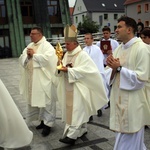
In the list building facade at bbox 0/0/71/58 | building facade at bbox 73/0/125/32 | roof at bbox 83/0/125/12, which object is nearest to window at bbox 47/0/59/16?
building facade at bbox 0/0/71/58

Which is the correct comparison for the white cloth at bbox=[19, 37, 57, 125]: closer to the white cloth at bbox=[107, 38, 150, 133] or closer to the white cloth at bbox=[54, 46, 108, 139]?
the white cloth at bbox=[54, 46, 108, 139]

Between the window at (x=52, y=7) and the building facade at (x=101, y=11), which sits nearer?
the window at (x=52, y=7)

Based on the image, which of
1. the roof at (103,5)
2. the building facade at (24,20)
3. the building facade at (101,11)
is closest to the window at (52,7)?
the building facade at (24,20)

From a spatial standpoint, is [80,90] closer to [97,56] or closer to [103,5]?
[97,56]

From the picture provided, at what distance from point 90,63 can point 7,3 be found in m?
19.5

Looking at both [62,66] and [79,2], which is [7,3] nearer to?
[62,66]

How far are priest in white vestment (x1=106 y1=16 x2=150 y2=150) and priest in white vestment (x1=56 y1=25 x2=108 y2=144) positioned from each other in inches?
34.0

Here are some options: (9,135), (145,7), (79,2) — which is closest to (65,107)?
(9,135)

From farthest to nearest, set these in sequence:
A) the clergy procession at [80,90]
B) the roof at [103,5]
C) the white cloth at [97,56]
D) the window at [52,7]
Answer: the roof at [103,5], the window at [52,7], the white cloth at [97,56], the clergy procession at [80,90]

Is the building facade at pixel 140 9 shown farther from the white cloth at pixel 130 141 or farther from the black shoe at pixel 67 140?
the white cloth at pixel 130 141

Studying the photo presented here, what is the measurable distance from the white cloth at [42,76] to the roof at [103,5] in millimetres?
50798

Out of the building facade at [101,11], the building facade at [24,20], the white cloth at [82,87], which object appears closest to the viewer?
the white cloth at [82,87]

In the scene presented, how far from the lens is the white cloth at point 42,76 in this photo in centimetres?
477

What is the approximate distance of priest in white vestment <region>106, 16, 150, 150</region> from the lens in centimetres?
312
